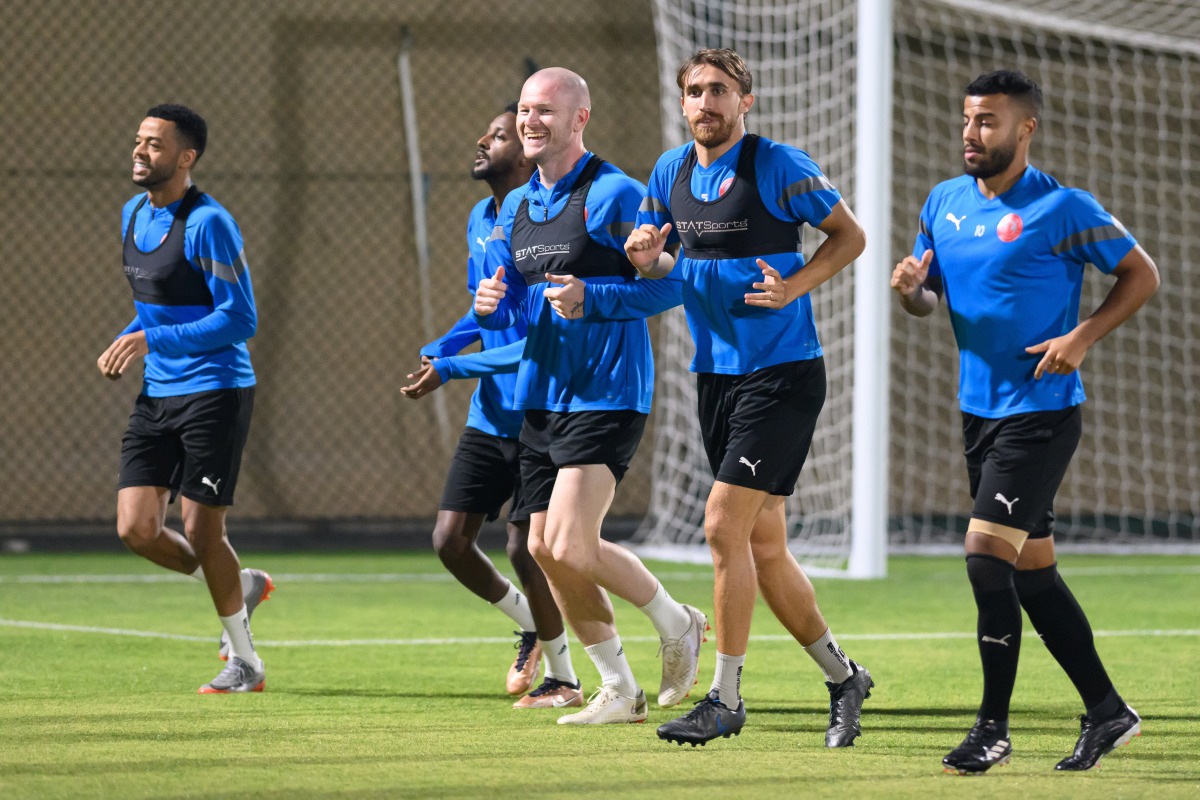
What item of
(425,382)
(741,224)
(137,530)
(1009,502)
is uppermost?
(741,224)

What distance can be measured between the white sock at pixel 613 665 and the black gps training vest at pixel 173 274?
2064 mm

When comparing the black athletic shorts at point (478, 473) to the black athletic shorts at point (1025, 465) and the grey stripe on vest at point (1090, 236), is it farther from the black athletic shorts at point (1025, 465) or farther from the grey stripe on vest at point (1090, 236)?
the grey stripe on vest at point (1090, 236)

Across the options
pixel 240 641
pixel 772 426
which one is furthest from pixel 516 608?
pixel 772 426

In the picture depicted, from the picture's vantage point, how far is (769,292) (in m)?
4.59

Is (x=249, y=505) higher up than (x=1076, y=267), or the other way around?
(x=1076, y=267)

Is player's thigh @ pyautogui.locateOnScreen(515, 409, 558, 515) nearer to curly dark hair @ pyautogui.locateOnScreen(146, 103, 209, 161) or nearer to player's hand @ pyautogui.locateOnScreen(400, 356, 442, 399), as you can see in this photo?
player's hand @ pyautogui.locateOnScreen(400, 356, 442, 399)

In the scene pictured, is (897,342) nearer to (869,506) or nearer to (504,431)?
(869,506)

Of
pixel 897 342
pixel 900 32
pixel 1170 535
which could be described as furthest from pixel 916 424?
pixel 900 32

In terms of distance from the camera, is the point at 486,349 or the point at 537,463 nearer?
the point at 537,463

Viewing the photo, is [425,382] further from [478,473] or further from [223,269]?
[223,269]

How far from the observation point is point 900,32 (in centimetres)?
1317

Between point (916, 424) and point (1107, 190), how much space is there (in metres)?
2.54

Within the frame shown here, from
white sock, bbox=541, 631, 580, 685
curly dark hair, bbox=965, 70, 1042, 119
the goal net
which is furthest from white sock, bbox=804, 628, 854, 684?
the goal net

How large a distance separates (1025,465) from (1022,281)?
512 millimetres
